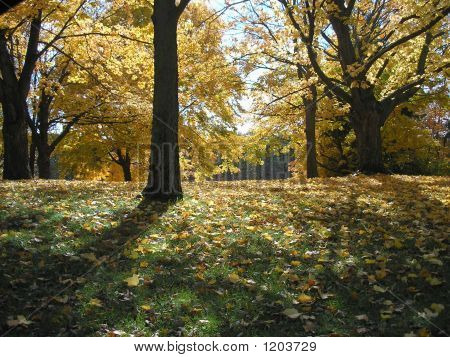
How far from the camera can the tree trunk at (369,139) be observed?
46.7ft

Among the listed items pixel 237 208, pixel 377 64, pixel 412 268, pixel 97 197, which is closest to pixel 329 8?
pixel 377 64

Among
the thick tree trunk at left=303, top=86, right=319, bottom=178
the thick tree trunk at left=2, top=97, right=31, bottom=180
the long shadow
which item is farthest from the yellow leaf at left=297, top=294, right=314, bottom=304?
the thick tree trunk at left=303, top=86, right=319, bottom=178

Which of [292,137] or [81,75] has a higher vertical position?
[81,75]

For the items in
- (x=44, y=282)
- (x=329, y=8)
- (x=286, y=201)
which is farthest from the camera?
(x=329, y=8)

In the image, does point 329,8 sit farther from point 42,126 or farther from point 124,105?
point 42,126

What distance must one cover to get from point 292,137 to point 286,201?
15384 millimetres

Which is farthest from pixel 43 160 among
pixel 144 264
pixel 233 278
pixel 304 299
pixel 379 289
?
pixel 379 289

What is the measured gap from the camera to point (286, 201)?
8609 mm

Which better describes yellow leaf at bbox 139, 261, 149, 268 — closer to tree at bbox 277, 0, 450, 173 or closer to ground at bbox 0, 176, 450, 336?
ground at bbox 0, 176, 450, 336

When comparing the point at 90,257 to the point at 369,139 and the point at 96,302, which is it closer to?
the point at 96,302

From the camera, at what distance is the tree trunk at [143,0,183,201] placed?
8758 mm

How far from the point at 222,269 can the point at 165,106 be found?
478cm

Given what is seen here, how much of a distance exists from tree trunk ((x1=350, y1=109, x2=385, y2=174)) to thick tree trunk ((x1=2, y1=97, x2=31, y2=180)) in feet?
37.0

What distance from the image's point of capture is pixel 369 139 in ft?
47.6
